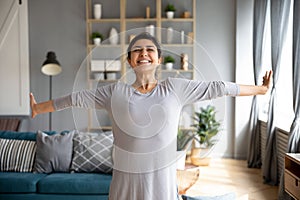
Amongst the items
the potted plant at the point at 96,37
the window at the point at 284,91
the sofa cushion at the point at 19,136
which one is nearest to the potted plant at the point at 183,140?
the sofa cushion at the point at 19,136

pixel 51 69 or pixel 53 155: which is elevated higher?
pixel 51 69

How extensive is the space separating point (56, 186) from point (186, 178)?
3.66 feet

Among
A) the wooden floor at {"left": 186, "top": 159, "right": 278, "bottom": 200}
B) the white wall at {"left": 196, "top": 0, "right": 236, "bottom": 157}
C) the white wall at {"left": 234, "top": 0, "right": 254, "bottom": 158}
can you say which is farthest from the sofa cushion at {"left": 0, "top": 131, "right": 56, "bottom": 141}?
the white wall at {"left": 234, "top": 0, "right": 254, "bottom": 158}

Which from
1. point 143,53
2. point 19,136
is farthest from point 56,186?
point 143,53

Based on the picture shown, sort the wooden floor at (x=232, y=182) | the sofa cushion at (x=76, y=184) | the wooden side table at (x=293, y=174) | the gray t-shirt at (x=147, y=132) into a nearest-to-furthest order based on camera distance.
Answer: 1. the gray t-shirt at (x=147, y=132)
2. the wooden side table at (x=293, y=174)
3. the sofa cushion at (x=76, y=184)
4. the wooden floor at (x=232, y=182)

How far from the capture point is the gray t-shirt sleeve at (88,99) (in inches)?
54.1

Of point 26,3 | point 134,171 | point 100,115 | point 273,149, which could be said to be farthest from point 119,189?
point 26,3

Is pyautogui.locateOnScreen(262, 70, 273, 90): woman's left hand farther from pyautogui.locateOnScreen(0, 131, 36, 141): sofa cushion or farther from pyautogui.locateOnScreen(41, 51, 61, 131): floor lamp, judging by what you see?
pyautogui.locateOnScreen(41, 51, 61, 131): floor lamp

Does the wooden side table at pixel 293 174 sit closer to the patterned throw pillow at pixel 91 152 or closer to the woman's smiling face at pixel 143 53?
the patterned throw pillow at pixel 91 152

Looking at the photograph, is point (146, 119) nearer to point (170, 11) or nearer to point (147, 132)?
point (147, 132)

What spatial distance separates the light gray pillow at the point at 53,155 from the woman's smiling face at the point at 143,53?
238 cm

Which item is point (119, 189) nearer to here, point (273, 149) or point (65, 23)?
point (273, 149)

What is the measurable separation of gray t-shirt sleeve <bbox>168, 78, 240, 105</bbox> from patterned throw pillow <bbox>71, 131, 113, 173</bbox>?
6.77 feet

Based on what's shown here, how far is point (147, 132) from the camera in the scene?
1318 mm
